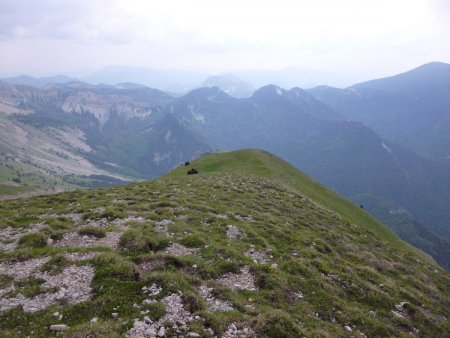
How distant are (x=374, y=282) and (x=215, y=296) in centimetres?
1327

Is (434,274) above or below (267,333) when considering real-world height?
below

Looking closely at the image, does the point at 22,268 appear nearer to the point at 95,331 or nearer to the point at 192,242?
the point at 95,331

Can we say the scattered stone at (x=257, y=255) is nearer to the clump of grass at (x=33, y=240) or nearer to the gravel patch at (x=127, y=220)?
the gravel patch at (x=127, y=220)

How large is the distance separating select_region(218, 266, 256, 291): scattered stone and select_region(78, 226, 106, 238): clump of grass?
333 inches

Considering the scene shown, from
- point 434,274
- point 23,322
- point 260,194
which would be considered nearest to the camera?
point 23,322

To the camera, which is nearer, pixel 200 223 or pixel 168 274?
pixel 168 274

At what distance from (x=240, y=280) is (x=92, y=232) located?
9981 millimetres

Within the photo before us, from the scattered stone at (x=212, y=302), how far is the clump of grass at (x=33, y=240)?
1021 centimetres

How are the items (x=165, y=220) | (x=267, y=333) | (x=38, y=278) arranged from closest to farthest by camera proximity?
(x=267, y=333) → (x=38, y=278) → (x=165, y=220)

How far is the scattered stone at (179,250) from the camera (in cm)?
2024

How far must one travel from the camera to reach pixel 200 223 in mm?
26781

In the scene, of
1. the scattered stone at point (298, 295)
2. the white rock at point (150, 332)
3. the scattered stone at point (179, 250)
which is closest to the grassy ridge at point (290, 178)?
the scattered stone at point (179, 250)

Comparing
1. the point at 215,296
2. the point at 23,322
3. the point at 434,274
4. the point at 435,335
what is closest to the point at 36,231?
the point at 23,322

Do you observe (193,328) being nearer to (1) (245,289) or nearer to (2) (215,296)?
(2) (215,296)
